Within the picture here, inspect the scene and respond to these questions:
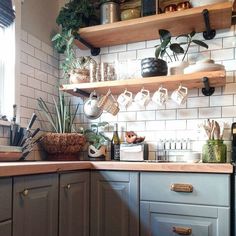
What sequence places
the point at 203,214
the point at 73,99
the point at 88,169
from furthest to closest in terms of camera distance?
the point at 73,99, the point at 88,169, the point at 203,214

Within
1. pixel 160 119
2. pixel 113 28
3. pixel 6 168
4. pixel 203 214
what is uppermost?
pixel 113 28

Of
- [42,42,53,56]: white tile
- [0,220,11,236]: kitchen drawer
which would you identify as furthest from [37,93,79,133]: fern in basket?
[0,220,11,236]: kitchen drawer

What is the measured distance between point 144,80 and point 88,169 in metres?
0.71

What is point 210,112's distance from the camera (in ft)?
7.47

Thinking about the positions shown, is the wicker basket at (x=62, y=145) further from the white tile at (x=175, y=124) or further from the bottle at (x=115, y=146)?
the white tile at (x=175, y=124)

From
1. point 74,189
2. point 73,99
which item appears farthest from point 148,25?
point 74,189

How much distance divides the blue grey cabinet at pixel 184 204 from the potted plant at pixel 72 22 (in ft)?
3.73

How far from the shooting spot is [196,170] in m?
1.75

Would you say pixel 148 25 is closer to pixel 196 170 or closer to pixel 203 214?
pixel 196 170

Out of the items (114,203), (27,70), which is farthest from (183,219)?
(27,70)

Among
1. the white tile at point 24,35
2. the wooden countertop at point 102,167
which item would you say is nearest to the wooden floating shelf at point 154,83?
the white tile at point 24,35

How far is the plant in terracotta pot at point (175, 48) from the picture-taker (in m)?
2.21

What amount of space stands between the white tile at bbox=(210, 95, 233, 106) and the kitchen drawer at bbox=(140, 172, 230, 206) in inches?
27.6

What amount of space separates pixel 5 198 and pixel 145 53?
5.31ft
